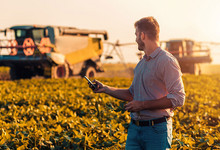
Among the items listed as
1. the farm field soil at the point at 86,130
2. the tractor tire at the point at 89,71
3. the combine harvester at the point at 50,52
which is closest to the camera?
the farm field soil at the point at 86,130

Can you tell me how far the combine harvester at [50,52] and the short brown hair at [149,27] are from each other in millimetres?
14744

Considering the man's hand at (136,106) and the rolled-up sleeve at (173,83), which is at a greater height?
the rolled-up sleeve at (173,83)

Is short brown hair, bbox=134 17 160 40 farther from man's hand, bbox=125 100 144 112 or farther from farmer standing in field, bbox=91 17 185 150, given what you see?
man's hand, bbox=125 100 144 112

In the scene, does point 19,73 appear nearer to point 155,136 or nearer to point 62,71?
point 62,71

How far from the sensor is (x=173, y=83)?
286cm

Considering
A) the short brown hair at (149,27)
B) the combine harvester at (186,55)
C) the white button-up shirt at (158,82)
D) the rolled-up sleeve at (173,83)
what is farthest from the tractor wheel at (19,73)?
the rolled-up sleeve at (173,83)

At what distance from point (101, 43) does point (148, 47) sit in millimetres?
20784

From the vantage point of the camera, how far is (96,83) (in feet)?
11.2

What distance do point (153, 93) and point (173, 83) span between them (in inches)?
10.8

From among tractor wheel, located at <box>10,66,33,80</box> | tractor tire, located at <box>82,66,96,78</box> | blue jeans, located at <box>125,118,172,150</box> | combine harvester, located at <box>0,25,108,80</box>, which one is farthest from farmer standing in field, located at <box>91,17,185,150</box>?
tractor tire, located at <box>82,66,96,78</box>

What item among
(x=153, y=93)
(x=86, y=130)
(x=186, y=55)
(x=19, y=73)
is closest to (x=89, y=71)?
(x=19, y=73)

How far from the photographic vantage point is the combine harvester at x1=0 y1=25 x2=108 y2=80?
1786 cm

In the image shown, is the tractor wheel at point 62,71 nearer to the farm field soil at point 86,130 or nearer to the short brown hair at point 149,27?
the farm field soil at point 86,130

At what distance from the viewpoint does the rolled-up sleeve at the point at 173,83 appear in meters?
2.84
